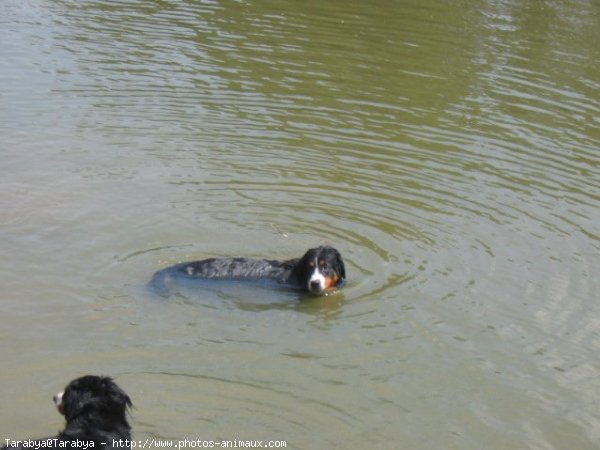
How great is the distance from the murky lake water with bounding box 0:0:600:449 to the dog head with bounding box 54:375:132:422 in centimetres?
123

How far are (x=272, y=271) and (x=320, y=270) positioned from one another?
2.14 ft

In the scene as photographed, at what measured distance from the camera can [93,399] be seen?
6051mm

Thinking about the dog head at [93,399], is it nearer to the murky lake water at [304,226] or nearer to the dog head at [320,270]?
the murky lake water at [304,226]

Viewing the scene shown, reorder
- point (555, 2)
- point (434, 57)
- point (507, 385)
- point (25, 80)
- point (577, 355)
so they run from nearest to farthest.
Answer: point (507, 385), point (577, 355), point (25, 80), point (434, 57), point (555, 2)

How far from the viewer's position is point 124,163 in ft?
42.6

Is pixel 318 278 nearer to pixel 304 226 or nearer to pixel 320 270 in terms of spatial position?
pixel 320 270

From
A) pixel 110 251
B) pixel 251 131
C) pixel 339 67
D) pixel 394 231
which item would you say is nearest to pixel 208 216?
pixel 110 251

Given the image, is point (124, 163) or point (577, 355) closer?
point (577, 355)

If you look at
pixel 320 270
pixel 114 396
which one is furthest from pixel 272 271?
pixel 114 396

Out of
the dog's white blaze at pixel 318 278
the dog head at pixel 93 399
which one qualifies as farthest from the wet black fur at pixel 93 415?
the dog's white blaze at pixel 318 278

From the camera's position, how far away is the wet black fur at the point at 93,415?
5824 mm

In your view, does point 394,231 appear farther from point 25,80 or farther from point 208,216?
point 25,80

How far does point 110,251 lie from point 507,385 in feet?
14.9

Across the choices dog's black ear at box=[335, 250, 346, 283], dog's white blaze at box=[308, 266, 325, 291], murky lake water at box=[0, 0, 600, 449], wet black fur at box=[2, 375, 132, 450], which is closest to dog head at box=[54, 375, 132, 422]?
wet black fur at box=[2, 375, 132, 450]
